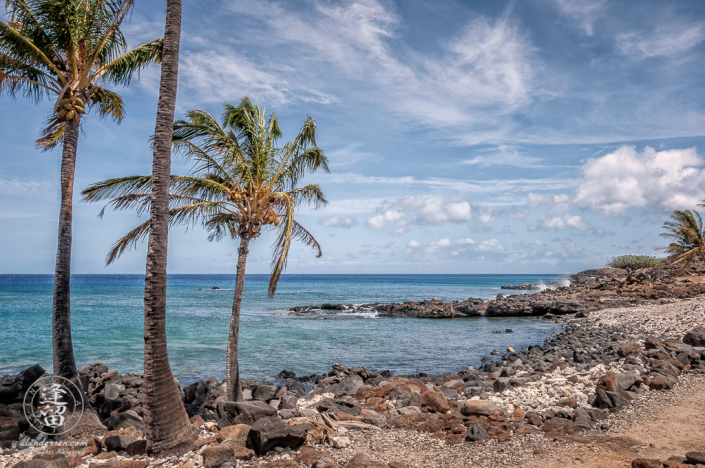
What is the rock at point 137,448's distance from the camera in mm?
6148

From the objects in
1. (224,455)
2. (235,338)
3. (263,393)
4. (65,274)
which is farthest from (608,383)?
(65,274)

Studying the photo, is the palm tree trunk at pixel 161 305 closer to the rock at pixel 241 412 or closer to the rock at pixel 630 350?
the rock at pixel 241 412

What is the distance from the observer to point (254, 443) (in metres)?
6.18

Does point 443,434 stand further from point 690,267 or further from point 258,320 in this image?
point 690,267

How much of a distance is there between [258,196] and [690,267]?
2274 inches

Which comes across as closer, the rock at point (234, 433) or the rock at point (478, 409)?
the rock at point (234, 433)

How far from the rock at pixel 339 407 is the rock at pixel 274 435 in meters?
2.37

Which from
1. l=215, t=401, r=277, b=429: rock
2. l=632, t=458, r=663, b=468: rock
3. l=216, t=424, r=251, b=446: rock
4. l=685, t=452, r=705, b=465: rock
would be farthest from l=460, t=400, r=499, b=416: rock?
l=216, t=424, r=251, b=446: rock

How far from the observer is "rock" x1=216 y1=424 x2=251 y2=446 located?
6652 mm

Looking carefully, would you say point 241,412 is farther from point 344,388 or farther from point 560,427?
point 560,427

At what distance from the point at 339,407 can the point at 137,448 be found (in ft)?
13.5

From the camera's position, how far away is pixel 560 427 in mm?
7094

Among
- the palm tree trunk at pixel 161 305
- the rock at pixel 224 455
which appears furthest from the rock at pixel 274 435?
the palm tree trunk at pixel 161 305

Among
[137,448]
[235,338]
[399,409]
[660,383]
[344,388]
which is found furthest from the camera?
[344,388]
